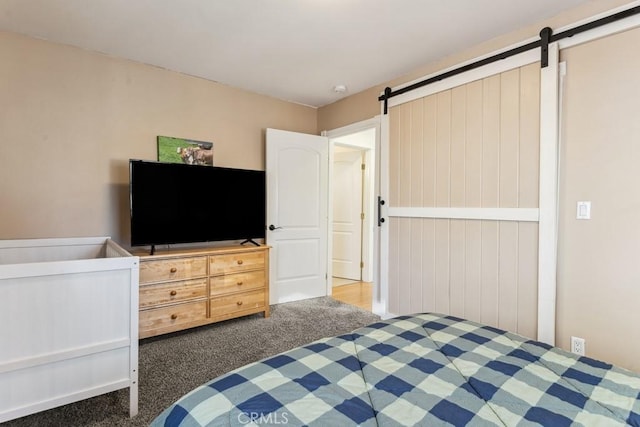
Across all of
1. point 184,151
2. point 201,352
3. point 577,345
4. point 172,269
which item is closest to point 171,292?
point 172,269

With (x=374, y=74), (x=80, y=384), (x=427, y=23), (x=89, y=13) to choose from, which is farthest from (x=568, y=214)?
(x=89, y=13)

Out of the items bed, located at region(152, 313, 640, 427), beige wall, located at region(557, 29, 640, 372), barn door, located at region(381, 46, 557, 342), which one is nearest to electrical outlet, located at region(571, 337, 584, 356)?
beige wall, located at region(557, 29, 640, 372)

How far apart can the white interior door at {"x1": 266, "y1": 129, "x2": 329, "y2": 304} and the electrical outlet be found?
2.64 m

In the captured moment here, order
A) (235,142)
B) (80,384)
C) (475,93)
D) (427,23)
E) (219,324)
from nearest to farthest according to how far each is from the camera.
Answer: (80,384) < (427,23) < (475,93) < (219,324) < (235,142)

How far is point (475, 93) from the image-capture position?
8.82 feet

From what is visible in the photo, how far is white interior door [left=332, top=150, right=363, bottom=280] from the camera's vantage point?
536 centimetres

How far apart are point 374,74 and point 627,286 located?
2554 millimetres

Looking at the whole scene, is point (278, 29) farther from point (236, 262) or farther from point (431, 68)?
point (236, 262)

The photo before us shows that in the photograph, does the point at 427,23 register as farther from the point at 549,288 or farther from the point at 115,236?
the point at 115,236

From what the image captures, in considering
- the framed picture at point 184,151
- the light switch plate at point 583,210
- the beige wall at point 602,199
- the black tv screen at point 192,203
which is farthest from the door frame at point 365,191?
the light switch plate at point 583,210

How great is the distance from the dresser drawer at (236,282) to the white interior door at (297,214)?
51cm

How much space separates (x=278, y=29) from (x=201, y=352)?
2.52 metres

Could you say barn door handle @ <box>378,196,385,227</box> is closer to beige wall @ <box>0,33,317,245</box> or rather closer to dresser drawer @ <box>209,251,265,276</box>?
dresser drawer @ <box>209,251,265,276</box>

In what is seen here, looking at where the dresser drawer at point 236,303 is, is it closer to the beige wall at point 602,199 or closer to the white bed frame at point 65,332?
the white bed frame at point 65,332
